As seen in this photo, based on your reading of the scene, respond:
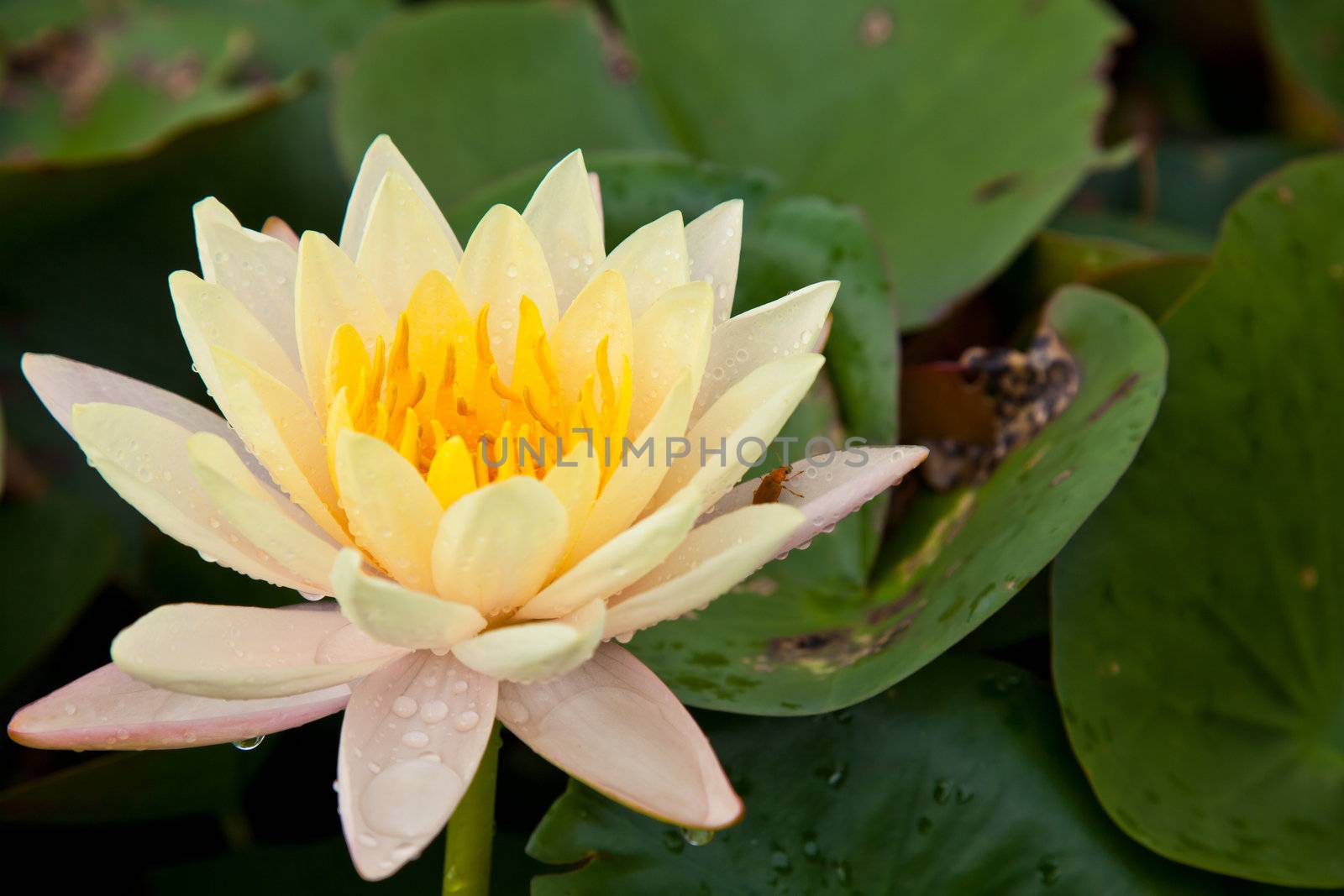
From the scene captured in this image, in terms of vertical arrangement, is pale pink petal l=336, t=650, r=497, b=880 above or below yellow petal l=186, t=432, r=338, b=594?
below

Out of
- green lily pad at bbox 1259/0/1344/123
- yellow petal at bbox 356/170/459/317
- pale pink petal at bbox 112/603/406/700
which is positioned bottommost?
green lily pad at bbox 1259/0/1344/123

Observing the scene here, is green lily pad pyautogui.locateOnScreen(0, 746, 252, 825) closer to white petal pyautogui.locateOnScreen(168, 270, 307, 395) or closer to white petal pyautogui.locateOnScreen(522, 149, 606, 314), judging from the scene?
white petal pyautogui.locateOnScreen(168, 270, 307, 395)

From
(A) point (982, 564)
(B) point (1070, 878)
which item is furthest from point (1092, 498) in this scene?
(B) point (1070, 878)

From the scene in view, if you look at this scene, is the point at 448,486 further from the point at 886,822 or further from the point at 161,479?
the point at 886,822

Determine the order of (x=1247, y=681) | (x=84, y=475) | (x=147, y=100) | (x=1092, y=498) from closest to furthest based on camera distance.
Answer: (x=1092, y=498) < (x=1247, y=681) < (x=84, y=475) < (x=147, y=100)

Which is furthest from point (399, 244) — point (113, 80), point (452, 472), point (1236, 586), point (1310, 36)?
point (1310, 36)

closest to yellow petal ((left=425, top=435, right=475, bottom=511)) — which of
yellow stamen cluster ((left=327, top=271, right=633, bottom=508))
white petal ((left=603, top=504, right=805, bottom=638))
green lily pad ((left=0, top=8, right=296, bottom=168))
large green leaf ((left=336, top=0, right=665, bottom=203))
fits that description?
yellow stamen cluster ((left=327, top=271, right=633, bottom=508))

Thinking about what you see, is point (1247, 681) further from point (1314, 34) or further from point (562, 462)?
point (1314, 34)
